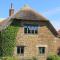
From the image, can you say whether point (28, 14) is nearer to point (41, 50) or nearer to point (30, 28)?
point (30, 28)

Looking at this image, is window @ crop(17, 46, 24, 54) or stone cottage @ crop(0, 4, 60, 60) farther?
stone cottage @ crop(0, 4, 60, 60)

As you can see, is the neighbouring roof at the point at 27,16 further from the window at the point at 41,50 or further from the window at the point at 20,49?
the window at the point at 20,49

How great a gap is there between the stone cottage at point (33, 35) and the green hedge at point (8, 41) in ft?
1.97

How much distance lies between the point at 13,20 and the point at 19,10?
2.96 meters

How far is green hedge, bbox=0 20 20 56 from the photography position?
44.1 m

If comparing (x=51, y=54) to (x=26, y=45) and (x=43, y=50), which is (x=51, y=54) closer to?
(x=43, y=50)

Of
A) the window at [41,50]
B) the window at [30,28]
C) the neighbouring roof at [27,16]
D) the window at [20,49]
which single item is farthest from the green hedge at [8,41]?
the window at [41,50]

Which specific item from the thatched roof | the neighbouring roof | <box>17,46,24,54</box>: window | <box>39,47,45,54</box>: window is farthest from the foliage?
the thatched roof

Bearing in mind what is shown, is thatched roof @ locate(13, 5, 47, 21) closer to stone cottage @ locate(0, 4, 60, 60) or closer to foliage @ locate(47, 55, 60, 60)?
stone cottage @ locate(0, 4, 60, 60)

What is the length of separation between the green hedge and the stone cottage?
60cm

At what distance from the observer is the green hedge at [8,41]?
4412cm

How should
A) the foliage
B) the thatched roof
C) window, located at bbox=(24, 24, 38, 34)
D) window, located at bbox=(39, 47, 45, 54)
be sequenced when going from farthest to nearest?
window, located at bbox=(39, 47, 45, 54), window, located at bbox=(24, 24, 38, 34), the thatched roof, the foliage

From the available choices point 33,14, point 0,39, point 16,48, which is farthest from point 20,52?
point 33,14

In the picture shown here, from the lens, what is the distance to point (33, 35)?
45.9 m
